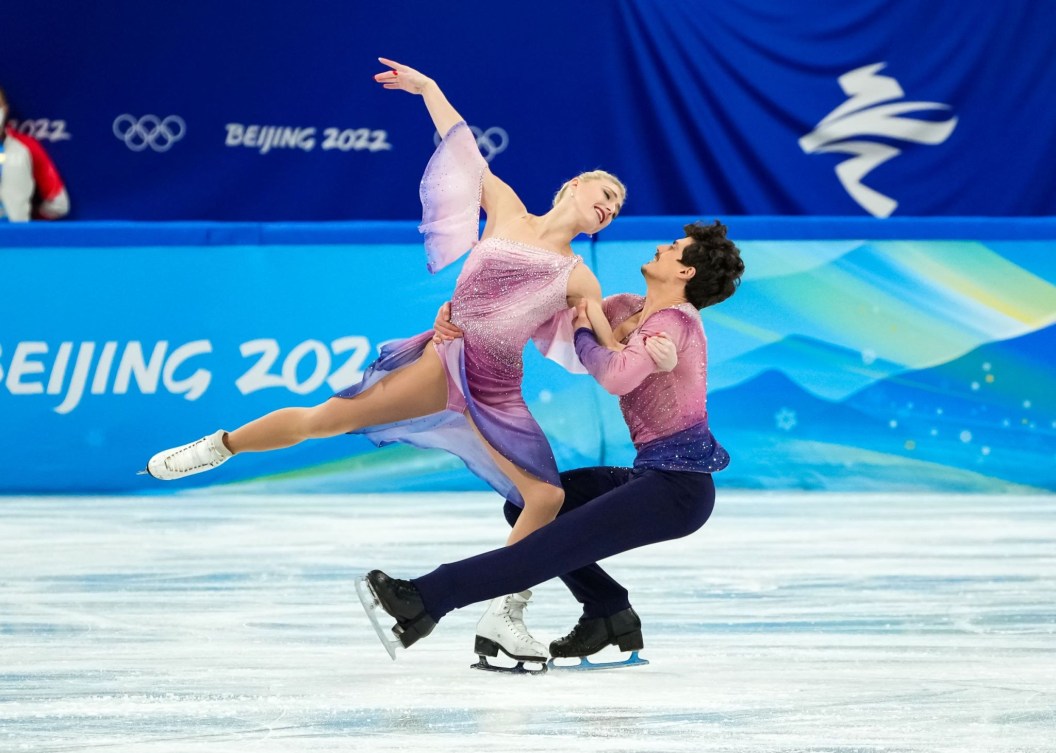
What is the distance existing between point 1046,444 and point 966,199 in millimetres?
2329

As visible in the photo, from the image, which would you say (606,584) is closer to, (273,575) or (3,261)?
(273,575)

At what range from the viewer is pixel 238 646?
11.5 ft

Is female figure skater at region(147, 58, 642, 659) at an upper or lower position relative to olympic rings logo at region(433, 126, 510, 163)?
upper

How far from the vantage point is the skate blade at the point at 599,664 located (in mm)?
3422

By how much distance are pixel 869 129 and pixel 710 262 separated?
17.1 feet

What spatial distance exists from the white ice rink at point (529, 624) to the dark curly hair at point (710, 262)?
2.83ft

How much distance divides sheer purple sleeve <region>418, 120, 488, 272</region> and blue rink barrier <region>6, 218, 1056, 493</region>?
7.68 feet

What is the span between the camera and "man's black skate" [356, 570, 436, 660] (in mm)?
3178

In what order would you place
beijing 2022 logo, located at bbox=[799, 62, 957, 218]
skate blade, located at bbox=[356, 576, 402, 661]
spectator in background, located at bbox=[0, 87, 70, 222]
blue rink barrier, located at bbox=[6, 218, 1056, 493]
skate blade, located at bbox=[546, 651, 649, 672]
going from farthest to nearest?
beijing 2022 logo, located at bbox=[799, 62, 957, 218], spectator in background, located at bbox=[0, 87, 70, 222], blue rink barrier, located at bbox=[6, 218, 1056, 493], skate blade, located at bbox=[546, 651, 649, 672], skate blade, located at bbox=[356, 576, 402, 661]

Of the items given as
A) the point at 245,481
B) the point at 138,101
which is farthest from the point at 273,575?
the point at 138,101

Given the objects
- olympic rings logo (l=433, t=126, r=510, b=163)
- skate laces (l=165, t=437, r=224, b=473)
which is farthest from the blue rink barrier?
skate laces (l=165, t=437, r=224, b=473)

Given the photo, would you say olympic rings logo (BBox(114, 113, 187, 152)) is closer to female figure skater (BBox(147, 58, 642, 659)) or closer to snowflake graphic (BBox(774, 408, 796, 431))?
snowflake graphic (BBox(774, 408, 796, 431))

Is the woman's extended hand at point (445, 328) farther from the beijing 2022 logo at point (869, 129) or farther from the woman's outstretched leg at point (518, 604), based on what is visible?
the beijing 2022 logo at point (869, 129)

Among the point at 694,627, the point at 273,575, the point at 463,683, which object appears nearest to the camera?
the point at 463,683
